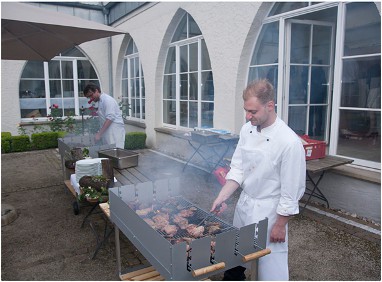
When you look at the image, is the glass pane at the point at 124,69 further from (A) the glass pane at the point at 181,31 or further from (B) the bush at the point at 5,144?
(B) the bush at the point at 5,144

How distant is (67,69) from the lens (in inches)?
481

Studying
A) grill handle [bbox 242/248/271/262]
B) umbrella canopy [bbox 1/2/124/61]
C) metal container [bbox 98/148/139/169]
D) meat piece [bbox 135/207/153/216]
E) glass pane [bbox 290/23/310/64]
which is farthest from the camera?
glass pane [bbox 290/23/310/64]

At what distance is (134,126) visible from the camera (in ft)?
36.9

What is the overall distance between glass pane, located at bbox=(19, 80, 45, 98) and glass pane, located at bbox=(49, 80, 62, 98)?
0.89 ft

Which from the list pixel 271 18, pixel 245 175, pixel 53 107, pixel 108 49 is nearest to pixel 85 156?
pixel 245 175

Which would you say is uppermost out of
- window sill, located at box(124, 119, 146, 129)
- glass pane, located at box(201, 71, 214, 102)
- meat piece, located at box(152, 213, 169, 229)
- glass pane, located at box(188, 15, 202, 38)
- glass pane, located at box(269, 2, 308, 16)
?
glass pane, located at box(188, 15, 202, 38)

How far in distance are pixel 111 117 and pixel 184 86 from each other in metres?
3.19

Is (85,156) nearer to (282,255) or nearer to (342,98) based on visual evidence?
(282,255)

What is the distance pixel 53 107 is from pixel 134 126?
2.93 meters

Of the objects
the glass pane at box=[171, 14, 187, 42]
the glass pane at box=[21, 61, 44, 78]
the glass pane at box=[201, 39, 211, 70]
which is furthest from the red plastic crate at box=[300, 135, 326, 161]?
the glass pane at box=[21, 61, 44, 78]

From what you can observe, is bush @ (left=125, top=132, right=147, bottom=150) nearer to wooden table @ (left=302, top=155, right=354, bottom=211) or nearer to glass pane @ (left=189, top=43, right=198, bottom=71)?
glass pane @ (left=189, top=43, right=198, bottom=71)

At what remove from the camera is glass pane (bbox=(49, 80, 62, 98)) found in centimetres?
1189

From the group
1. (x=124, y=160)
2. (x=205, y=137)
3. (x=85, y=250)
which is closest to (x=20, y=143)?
(x=205, y=137)

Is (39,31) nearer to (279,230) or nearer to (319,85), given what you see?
(279,230)
